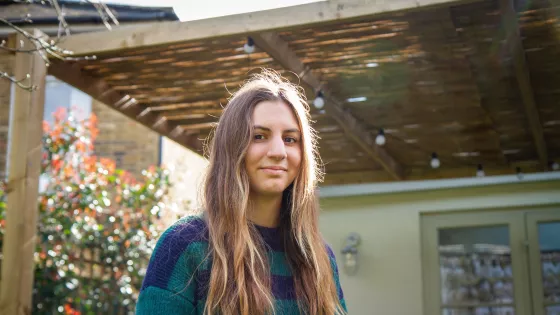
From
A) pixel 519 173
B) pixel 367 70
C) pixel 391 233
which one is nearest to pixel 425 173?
pixel 391 233

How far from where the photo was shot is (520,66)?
13.3 feet

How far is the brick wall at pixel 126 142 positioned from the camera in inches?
355

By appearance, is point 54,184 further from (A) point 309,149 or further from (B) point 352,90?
(A) point 309,149

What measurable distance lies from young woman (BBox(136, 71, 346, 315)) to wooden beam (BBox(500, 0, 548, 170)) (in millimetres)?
2004

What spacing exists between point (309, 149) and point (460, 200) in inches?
194

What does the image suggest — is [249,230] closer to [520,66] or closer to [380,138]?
[520,66]

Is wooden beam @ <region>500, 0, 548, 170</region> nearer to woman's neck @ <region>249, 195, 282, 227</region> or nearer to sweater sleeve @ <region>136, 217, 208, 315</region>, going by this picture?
woman's neck @ <region>249, 195, 282, 227</region>

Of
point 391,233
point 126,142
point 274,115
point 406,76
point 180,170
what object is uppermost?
point 126,142

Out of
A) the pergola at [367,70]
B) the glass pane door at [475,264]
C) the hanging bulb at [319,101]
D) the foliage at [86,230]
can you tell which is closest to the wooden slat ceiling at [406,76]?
the pergola at [367,70]

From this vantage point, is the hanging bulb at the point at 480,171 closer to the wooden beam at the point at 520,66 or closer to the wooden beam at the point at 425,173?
the wooden beam at the point at 425,173

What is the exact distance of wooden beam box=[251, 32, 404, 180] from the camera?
4.00 m

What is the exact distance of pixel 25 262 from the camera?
13.1 ft

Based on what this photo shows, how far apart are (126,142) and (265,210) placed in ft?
24.5

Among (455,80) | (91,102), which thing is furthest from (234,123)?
(91,102)
